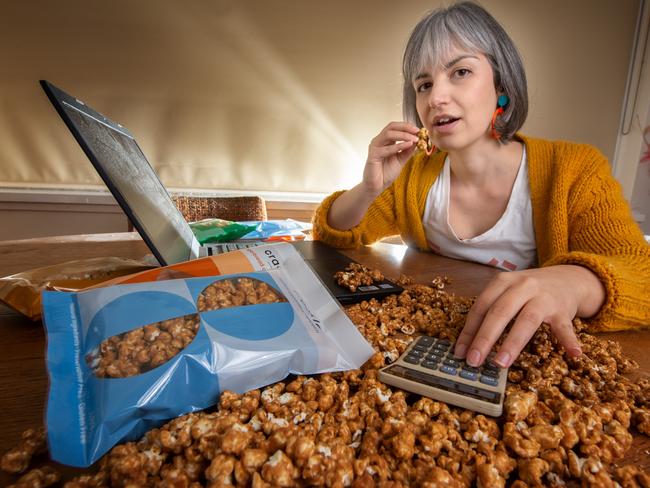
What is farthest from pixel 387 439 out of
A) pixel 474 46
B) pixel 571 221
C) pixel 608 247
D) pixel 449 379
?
pixel 474 46

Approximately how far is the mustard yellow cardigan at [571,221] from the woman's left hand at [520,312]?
66 millimetres

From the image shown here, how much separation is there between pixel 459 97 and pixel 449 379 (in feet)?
2.34

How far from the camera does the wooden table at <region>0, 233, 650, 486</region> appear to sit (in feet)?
1.09

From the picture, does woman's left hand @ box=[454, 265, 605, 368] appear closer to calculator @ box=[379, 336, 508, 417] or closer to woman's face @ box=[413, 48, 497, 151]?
calculator @ box=[379, 336, 508, 417]

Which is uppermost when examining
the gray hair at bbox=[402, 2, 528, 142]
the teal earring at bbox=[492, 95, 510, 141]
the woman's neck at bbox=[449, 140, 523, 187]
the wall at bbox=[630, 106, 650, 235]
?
the gray hair at bbox=[402, 2, 528, 142]

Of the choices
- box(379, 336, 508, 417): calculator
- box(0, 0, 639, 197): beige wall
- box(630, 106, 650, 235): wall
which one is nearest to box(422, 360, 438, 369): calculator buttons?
box(379, 336, 508, 417): calculator

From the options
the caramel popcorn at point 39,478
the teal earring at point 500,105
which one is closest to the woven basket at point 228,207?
the teal earring at point 500,105

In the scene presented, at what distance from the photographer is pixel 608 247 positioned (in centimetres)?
73

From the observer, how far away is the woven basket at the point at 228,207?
1696mm

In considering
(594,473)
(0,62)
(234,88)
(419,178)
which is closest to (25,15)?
(0,62)

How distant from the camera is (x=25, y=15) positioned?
181cm

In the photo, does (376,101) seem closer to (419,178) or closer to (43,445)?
(419,178)

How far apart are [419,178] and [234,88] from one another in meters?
1.38

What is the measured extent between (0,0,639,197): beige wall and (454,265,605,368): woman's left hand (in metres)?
1.87
